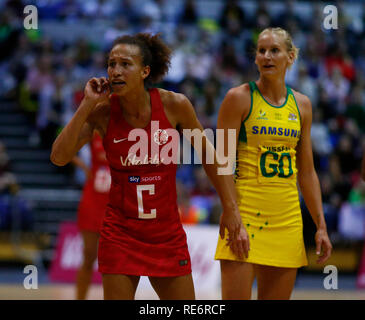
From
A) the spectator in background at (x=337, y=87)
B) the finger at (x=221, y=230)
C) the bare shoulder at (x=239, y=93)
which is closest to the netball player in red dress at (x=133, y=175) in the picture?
the finger at (x=221, y=230)

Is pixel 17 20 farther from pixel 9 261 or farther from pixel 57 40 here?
pixel 9 261

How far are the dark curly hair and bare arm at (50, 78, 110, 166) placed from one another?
332 mm

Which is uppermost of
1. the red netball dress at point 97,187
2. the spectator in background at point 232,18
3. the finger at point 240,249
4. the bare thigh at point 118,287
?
the spectator in background at point 232,18

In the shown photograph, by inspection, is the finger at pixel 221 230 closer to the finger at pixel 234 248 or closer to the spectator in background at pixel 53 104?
the finger at pixel 234 248

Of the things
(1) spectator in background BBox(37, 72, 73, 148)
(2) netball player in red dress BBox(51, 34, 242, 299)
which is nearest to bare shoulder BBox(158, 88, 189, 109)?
(2) netball player in red dress BBox(51, 34, 242, 299)

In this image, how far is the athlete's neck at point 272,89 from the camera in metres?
4.70

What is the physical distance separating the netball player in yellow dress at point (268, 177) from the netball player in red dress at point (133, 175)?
1.61ft

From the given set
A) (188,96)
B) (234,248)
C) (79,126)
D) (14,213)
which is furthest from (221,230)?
(188,96)

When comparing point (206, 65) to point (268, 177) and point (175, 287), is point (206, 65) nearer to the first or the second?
point (268, 177)

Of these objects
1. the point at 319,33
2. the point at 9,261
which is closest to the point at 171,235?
the point at 9,261

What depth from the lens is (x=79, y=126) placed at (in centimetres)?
394

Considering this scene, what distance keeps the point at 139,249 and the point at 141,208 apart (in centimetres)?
24

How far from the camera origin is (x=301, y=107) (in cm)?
479

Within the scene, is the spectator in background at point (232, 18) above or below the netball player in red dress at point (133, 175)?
above
